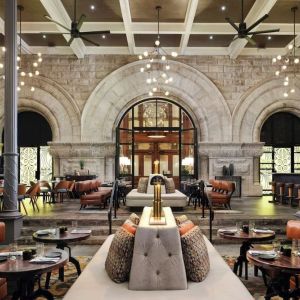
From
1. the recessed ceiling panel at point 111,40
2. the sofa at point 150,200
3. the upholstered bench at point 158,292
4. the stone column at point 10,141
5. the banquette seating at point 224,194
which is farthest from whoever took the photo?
the recessed ceiling panel at point 111,40

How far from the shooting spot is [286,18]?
40.6 ft

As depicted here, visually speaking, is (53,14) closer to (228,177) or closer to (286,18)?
(286,18)

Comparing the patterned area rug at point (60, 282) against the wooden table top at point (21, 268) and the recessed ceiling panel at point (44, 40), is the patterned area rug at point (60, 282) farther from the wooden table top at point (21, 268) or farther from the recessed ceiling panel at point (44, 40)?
the recessed ceiling panel at point (44, 40)

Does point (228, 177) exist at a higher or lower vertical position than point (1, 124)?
lower

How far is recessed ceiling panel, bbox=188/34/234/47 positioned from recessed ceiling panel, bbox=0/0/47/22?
5.16 metres

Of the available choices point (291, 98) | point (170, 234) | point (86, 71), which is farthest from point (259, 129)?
point (170, 234)

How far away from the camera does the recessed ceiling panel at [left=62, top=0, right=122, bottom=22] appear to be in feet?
37.3

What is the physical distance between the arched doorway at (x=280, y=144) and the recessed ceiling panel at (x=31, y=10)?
933cm

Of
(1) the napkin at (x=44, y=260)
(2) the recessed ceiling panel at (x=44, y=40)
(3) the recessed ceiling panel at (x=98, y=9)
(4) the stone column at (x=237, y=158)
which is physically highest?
(3) the recessed ceiling panel at (x=98, y=9)

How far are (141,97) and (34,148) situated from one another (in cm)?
470

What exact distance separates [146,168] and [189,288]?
14.0 meters

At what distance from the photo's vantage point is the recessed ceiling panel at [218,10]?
11.3 m

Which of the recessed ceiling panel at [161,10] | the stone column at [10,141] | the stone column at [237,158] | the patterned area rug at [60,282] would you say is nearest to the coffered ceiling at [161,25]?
the recessed ceiling panel at [161,10]

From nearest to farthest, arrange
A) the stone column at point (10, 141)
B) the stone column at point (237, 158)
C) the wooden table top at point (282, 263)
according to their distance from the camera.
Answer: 1. the wooden table top at point (282, 263)
2. the stone column at point (10, 141)
3. the stone column at point (237, 158)
